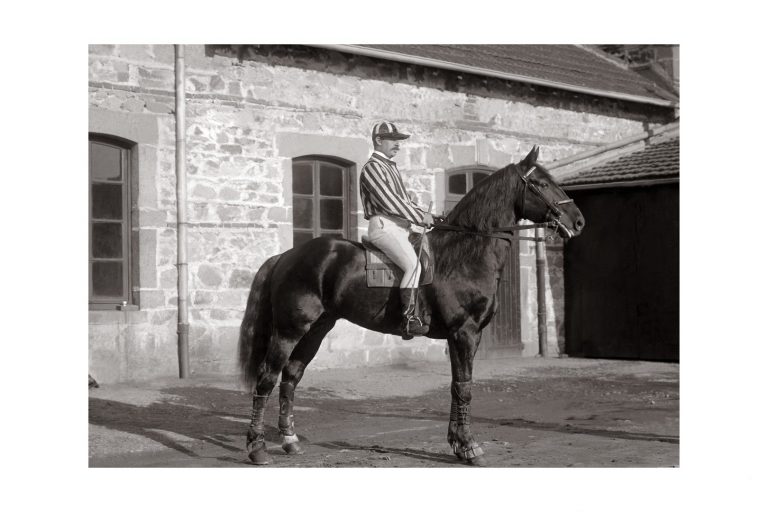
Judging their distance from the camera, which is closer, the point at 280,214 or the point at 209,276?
the point at 209,276

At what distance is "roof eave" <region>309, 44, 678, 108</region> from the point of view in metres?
12.0

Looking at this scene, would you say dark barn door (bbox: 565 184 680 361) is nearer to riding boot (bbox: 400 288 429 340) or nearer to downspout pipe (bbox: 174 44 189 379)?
downspout pipe (bbox: 174 44 189 379)

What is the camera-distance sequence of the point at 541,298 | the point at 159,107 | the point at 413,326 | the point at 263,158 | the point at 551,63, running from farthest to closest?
the point at 551,63 < the point at 541,298 < the point at 263,158 < the point at 159,107 < the point at 413,326

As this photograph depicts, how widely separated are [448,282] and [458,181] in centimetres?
686

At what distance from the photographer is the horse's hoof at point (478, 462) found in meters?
6.46

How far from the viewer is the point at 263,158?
455 inches

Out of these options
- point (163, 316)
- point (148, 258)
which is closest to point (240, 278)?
point (163, 316)

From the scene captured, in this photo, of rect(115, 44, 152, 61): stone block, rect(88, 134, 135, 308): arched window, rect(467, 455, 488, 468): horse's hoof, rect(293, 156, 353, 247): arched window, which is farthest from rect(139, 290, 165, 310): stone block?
rect(467, 455, 488, 468): horse's hoof

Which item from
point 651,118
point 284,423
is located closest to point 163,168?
point 284,423

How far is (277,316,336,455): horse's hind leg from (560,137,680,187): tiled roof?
25.3 feet

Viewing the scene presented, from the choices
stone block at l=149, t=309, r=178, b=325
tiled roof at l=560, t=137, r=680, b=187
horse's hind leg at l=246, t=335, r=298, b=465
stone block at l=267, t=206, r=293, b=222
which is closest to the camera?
horse's hind leg at l=246, t=335, r=298, b=465

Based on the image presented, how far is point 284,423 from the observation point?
700cm

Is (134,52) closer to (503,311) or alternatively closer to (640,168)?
(503,311)

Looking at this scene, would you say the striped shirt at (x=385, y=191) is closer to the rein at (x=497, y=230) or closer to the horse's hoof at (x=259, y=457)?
the rein at (x=497, y=230)
